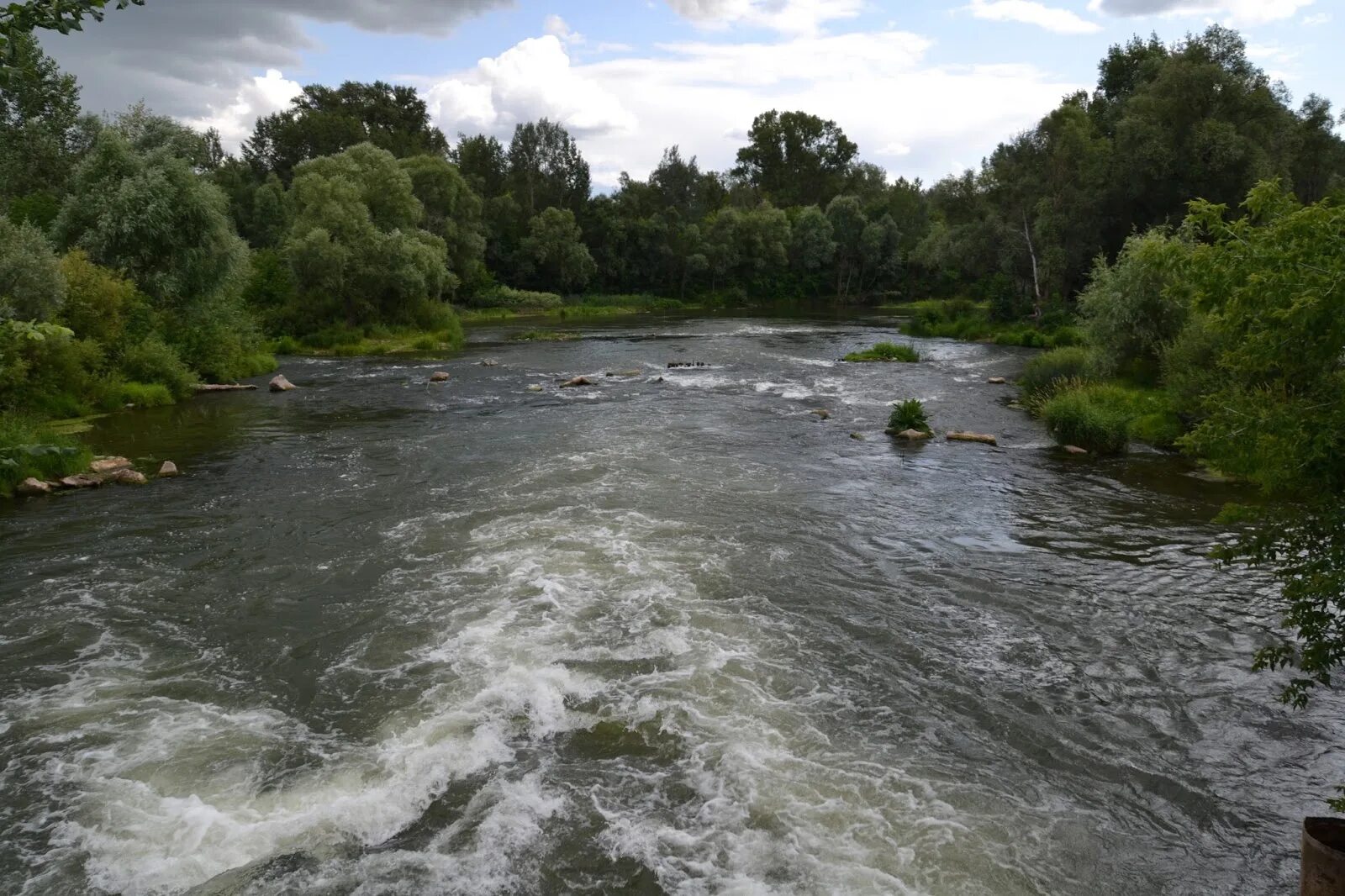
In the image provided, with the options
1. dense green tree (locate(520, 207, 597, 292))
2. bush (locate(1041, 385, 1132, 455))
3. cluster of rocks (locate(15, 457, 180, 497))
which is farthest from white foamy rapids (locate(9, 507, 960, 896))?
dense green tree (locate(520, 207, 597, 292))

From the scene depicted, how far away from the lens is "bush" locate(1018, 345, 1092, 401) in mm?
28766

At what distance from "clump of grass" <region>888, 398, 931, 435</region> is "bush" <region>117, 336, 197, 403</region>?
81.7 feet

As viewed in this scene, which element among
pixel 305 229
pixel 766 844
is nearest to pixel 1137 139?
pixel 305 229

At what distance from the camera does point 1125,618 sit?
1220 cm

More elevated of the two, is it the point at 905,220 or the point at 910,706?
the point at 905,220

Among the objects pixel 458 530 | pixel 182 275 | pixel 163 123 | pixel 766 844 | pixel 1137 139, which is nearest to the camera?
pixel 766 844

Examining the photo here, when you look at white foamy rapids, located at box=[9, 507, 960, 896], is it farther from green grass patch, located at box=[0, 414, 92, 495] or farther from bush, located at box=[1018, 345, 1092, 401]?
bush, located at box=[1018, 345, 1092, 401]

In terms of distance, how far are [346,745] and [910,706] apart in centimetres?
628

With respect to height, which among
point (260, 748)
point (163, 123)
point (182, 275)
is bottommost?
point (260, 748)

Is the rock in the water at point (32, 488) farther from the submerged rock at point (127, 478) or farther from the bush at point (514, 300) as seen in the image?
the bush at point (514, 300)

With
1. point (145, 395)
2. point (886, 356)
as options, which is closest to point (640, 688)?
point (145, 395)

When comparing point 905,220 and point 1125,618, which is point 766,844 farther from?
point 905,220

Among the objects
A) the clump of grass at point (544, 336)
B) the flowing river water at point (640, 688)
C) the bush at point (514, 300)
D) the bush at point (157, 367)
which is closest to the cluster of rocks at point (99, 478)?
the flowing river water at point (640, 688)

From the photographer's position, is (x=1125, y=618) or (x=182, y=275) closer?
(x=1125, y=618)
